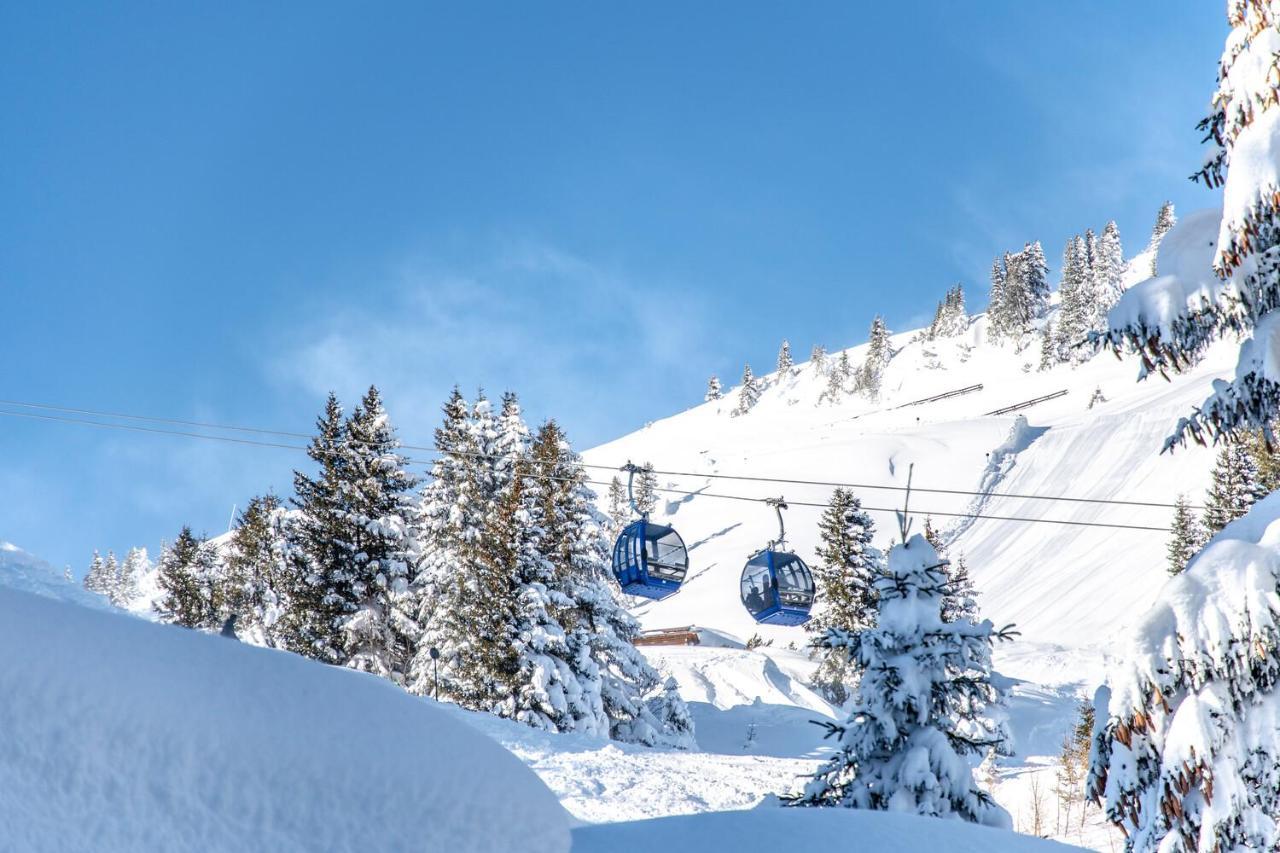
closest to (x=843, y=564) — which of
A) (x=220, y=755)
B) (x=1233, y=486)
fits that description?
(x=1233, y=486)

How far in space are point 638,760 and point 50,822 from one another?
14.1 metres

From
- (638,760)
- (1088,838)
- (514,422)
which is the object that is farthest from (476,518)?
(1088,838)

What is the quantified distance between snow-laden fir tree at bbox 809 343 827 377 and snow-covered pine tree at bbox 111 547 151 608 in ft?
321

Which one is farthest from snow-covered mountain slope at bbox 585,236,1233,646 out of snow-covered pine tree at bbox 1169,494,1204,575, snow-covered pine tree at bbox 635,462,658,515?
snow-covered pine tree at bbox 1169,494,1204,575

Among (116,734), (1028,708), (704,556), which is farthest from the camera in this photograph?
(704,556)

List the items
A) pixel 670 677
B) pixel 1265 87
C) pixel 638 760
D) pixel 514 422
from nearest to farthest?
pixel 1265 87 → pixel 638 760 → pixel 670 677 → pixel 514 422

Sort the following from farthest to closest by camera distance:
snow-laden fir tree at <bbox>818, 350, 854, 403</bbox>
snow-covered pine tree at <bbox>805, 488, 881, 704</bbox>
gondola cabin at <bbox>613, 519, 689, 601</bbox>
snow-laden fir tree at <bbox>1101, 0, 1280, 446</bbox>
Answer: snow-laden fir tree at <bbox>818, 350, 854, 403</bbox>, snow-covered pine tree at <bbox>805, 488, 881, 704</bbox>, gondola cabin at <bbox>613, 519, 689, 601</bbox>, snow-laden fir tree at <bbox>1101, 0, 1280, 446</bbox>

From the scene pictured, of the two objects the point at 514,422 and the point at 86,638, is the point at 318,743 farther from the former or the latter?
the point at 514,422

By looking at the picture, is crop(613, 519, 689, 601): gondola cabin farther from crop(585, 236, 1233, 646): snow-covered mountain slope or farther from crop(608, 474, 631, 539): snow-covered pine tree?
crop(608, 474, 631, 539): snow-covered pine tree

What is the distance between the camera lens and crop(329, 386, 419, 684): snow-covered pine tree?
1035 inches

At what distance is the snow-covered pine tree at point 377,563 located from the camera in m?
26.3

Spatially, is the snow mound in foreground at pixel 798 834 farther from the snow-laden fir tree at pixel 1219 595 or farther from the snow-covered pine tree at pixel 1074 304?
the snow-covered pine tree at pixel 1074 304

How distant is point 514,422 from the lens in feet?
94.3

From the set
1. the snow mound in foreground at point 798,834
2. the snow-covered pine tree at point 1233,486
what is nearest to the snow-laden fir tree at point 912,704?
the snow mound in foreground at point 798,834
